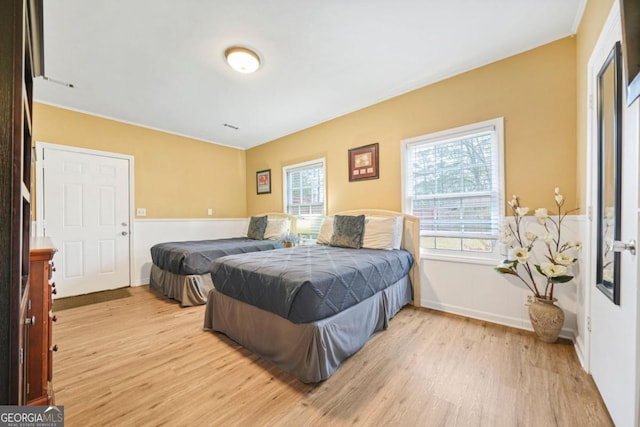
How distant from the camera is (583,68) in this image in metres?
1.98

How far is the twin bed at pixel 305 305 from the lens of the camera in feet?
5.44

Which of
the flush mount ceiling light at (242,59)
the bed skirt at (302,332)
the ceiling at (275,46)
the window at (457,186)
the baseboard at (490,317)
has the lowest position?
the baseboard at (490,317)

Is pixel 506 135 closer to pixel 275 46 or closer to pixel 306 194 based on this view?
pixel 275 46

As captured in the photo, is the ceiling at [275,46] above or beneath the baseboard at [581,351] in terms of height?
above

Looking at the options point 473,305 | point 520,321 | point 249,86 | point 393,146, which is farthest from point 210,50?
point 520,321

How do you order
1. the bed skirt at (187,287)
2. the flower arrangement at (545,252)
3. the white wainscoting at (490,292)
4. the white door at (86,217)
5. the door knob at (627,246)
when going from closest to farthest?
the door knob at (627,246)
the flower arrangement at (545,252)
the white wainscoting at (490,292)
the bed skirt at (187,287)
the white door at (86,217)

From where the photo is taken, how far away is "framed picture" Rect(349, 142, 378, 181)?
3.46 metres

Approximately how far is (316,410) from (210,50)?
9.53 ft

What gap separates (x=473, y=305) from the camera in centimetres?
262

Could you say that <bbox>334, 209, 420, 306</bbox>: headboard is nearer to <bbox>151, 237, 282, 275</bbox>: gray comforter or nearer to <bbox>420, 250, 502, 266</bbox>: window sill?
<bbox>420, 250, 502, 266</bbox>: window sill

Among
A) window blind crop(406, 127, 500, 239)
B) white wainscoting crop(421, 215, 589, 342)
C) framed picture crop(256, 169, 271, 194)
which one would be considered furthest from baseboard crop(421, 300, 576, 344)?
framed picture crop(256, 169, 271, 194)

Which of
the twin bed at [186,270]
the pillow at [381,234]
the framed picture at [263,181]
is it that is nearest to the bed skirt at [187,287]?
the twin bed at [186,270]

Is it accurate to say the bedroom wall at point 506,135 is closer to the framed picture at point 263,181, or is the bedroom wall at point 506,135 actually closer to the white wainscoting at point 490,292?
the white wainscoting at point 490,292

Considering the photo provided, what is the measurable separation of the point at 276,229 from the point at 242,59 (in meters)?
2.63
